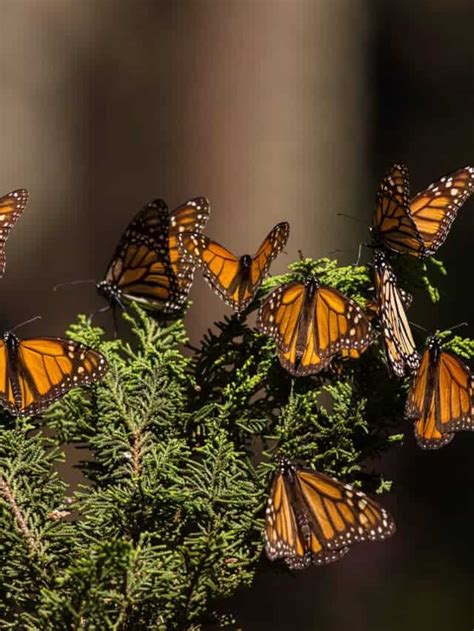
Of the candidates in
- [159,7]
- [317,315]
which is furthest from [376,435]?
[159,7]

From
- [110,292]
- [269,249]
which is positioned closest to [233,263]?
[269,249]

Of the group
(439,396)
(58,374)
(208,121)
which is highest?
(208,121)

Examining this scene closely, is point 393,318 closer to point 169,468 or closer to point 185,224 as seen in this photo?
point 169,468

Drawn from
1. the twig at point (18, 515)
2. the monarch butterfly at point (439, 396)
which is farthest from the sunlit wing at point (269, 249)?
the twig at point (18, 515)

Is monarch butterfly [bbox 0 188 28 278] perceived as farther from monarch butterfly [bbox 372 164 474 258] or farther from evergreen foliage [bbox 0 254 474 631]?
monarch butterfly [bbox 372 164 474 258]

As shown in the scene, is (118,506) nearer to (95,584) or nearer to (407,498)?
(95,584)

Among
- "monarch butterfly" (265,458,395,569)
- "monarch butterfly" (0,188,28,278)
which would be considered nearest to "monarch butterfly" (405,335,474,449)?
"monarch butterfly" (265,458,395,569)
